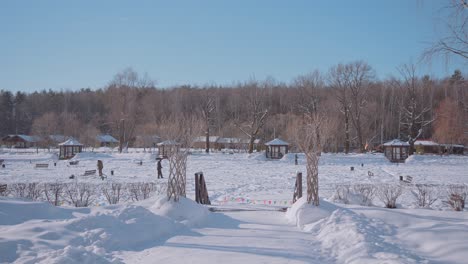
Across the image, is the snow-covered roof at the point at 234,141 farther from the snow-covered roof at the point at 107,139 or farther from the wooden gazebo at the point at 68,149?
the snow-covered roof at the point at 107,139

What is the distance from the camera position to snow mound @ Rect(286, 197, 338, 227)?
27.1 ft

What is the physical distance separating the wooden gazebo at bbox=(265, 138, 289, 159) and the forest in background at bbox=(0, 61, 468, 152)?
10.1ft

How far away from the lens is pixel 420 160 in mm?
35000

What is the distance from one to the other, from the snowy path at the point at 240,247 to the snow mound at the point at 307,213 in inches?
11.6

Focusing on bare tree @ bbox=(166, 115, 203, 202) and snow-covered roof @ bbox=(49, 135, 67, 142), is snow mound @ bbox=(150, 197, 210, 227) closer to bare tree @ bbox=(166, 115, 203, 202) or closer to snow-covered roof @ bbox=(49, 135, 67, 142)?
bare tree @ bbox=(166, 115, 203, 202)

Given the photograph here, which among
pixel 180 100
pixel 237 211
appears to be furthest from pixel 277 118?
pixel 237 211

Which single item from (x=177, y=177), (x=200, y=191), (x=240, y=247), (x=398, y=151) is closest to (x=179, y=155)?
(x=177, y=177)

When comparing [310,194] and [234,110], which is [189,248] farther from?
[234,110]

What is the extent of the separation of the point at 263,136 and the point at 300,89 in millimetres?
9718

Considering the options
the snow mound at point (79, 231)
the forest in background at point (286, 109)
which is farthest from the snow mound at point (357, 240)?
the forest in background at point (286, 109)

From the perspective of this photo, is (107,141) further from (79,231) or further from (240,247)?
(240,247)

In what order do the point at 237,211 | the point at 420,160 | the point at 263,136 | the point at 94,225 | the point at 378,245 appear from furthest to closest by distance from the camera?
1. the point at 263,136
2. the point at 420,160
3. the point at 237,211
4. the point at 94,225
5. the point at 378,245

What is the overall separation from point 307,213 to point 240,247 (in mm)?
2911

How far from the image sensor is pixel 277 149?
41.0 metres
